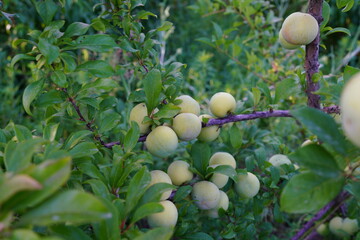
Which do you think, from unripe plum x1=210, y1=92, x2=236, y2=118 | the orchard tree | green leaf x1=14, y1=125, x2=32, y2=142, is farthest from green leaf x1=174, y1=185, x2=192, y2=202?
green leaf x1=14, y1=125, x2=32, y2=142

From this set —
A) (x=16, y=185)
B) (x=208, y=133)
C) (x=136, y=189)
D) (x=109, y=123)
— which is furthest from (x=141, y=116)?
(x=16, y=185)

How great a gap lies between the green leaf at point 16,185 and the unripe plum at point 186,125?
0.48 m

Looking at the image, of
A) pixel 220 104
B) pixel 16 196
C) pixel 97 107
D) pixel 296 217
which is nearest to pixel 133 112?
pixel 97 107

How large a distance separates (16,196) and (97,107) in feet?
1.43

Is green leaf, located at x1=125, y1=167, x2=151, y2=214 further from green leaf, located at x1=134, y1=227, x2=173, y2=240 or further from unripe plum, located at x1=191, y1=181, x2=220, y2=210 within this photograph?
unripe plum, located at x1=191, y1=181, x2=220, y2=210

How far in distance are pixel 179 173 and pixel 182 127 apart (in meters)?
0.12

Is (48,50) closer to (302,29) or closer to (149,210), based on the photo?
(149,210)

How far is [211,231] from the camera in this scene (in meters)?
1.21

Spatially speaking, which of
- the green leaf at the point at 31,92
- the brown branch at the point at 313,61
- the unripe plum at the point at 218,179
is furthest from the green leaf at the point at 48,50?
the brown branch at the point at 313,61

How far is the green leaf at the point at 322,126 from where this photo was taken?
19.3 inches

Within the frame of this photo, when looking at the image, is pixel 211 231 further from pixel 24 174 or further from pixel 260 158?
pixel 24 174

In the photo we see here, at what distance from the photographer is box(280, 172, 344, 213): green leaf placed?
481 millimetres

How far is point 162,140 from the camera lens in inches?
32.0

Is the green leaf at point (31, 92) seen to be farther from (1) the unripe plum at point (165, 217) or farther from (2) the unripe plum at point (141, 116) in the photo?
(1) the unripe plum at point (165, 217)
